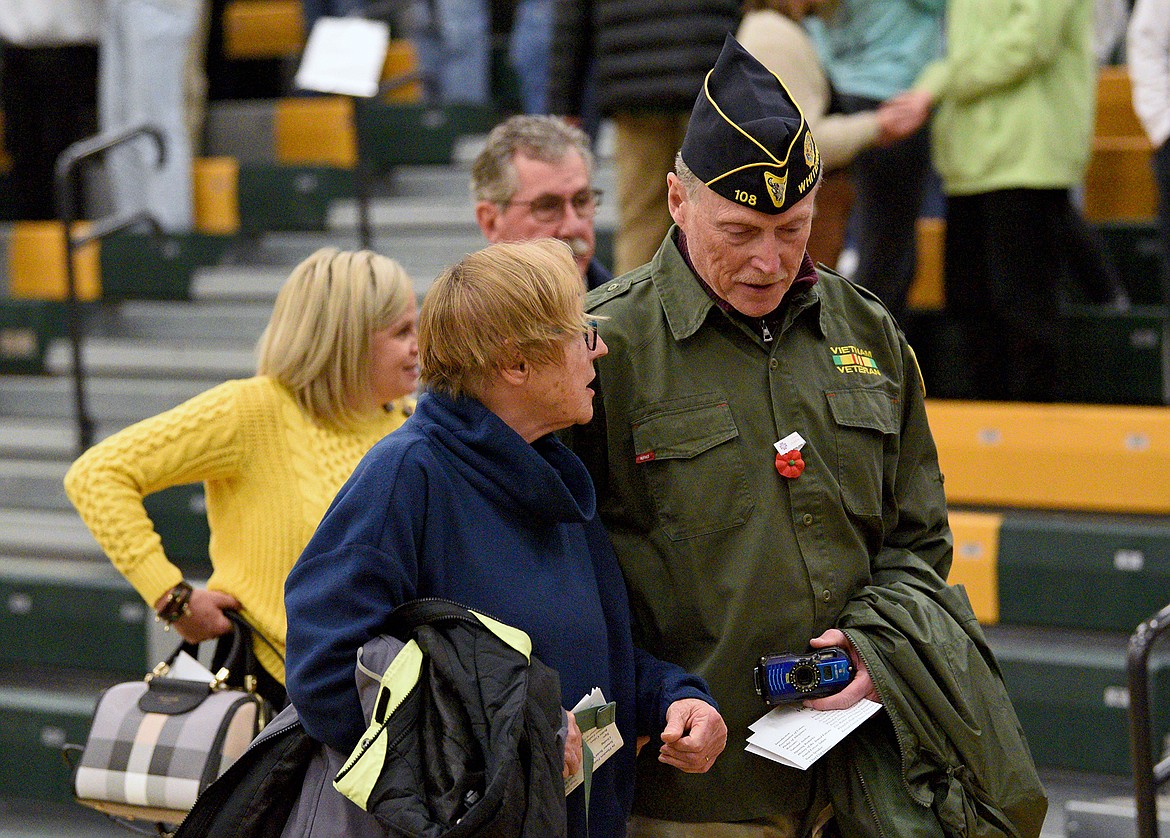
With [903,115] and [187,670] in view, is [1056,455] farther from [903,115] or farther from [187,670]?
[187,670]

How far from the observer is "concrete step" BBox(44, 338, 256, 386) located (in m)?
5.80

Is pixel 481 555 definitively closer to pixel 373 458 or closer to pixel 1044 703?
pixel 373 458

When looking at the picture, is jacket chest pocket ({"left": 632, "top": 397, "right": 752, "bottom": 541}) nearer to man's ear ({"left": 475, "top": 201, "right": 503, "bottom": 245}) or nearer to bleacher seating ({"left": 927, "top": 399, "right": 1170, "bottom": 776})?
man's ear ({"left": 475, "top": 201, "right": 503, "bottom": 245})

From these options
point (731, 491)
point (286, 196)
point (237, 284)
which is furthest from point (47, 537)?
point (731, 491)

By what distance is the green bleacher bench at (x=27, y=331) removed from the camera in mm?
6070

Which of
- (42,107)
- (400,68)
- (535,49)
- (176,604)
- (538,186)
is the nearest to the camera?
(176,604)

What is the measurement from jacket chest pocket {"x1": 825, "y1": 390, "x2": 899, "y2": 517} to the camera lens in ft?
0.80

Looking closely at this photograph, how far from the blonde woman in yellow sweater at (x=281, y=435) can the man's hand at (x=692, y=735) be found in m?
0.96

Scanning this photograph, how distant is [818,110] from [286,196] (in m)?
3.00

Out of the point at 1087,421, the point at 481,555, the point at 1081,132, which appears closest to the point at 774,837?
the point at 481,555

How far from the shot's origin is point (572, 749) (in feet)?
6.11

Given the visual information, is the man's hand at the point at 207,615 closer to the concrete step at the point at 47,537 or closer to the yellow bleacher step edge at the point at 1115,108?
the concrete step at the point at 47,537

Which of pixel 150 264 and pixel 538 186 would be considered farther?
pixel 150 264

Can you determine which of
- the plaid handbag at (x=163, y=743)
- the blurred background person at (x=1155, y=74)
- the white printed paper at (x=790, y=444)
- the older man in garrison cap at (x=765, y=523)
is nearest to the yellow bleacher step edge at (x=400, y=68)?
the blurred background person at (x=1155, y=74)
